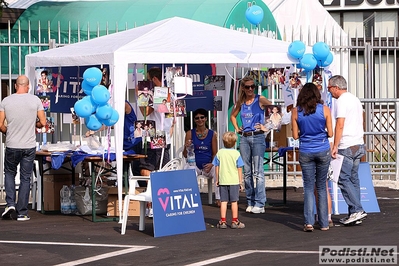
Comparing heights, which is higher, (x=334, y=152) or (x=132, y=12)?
(x=132, y=12)

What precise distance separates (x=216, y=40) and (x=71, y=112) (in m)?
2.42

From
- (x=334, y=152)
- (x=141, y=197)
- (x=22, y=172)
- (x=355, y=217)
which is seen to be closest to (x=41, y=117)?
(x=22, y=172)

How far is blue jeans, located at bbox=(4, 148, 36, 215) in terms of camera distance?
12.4 meters

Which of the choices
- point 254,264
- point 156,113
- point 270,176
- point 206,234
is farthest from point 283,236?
point 270,176

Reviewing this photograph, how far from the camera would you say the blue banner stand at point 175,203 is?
10750 millimetres

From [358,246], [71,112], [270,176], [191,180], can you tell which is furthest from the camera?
[270,176]

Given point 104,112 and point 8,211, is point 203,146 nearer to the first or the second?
point 104,112

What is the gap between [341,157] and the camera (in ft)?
37.0

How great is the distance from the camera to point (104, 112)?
11.1 m

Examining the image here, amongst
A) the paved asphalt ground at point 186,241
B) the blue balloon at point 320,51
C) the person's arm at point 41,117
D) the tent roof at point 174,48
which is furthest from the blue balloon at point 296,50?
the person's arm at point 41,117

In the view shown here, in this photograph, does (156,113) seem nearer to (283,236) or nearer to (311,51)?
(311,51)

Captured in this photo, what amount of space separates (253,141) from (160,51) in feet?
6.42

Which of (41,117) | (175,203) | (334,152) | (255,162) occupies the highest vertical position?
(41,117)

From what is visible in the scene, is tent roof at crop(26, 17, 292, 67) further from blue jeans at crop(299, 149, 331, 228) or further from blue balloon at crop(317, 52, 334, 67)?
blue jeans at crop(299, 149, 331, 228)
